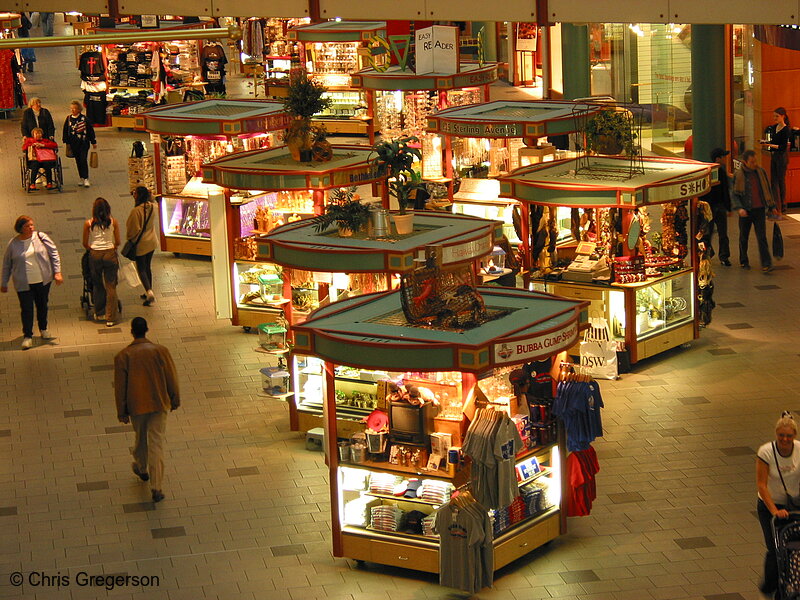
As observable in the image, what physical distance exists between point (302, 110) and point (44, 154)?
9417mm

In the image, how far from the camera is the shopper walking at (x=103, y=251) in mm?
14422

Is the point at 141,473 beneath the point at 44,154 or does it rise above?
beneath

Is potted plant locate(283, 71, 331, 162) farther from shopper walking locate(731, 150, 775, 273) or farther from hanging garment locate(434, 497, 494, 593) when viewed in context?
hanging garment locate(434, 497, 494, 593)

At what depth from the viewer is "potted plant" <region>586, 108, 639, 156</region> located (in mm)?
13555

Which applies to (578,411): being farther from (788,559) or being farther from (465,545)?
(788,559)

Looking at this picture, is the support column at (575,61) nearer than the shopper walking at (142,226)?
No

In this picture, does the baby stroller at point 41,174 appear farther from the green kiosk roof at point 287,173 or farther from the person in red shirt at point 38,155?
the green kiosk roof at point 287,173

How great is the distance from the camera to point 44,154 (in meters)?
21.5

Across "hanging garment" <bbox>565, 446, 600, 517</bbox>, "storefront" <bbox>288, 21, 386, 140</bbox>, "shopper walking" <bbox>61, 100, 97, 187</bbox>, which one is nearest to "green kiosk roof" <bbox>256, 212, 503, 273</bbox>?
"hanging garment" <bbox>565, 446, 600, 517</bbox>

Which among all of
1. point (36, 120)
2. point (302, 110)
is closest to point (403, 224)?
point (302, 110)

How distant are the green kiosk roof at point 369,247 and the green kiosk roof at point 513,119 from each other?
5.11m

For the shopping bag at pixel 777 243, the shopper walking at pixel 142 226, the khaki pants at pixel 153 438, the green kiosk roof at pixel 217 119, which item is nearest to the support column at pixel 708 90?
the shopping bag at pixel 777 243

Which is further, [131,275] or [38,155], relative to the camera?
[38,155]

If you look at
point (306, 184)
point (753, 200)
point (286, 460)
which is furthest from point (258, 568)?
point (753, 200)
